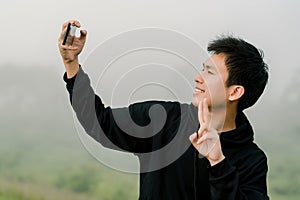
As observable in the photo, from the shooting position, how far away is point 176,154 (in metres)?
1.83

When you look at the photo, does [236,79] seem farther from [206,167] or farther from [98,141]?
[98,141]

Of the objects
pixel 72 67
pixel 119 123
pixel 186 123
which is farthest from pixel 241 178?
pixel 72 67

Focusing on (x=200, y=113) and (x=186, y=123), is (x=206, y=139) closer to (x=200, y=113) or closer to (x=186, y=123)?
(x=200, y=113)

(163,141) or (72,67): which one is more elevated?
(72,67)

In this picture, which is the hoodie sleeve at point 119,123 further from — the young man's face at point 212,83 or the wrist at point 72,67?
the young man's face at point 212,83

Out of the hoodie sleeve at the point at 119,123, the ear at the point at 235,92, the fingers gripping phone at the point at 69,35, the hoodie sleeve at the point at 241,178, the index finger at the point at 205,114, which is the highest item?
the fingers gripping phone at the point at 69,35

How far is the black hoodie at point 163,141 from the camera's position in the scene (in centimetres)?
181

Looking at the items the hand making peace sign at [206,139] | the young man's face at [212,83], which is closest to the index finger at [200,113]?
the hand making peace sign at [206,139]

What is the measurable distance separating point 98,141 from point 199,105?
13.7 inches

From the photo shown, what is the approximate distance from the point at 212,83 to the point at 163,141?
0.20m

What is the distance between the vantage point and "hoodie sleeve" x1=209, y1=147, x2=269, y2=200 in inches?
64.2

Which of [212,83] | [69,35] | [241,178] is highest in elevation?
[69,35]

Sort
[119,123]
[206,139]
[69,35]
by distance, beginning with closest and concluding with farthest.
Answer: [206,139] → [69,35] → [119,123]

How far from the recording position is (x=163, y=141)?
1844mm
